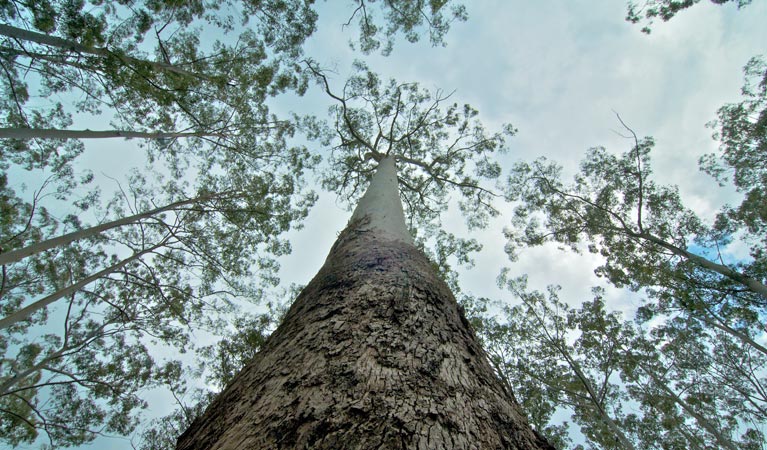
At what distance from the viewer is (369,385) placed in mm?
976

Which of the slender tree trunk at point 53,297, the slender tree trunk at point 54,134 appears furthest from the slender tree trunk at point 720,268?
the slender tree trunk at point 53,297

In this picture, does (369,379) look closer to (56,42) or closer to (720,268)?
(56,42)

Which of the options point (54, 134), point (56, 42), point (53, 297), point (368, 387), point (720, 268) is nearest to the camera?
point (368, 387)

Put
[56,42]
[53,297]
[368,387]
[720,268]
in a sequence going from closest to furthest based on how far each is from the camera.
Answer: [368,387] < [56,42] < [53,297] < [720,268]

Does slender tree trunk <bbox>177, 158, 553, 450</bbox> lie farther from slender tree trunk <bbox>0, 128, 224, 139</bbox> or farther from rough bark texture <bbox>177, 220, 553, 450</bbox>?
slender tree trunk <bbox>0, 128, 224, 139</bbox>

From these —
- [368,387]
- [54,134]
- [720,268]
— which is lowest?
[368,387]

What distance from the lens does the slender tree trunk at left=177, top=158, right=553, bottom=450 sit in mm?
816

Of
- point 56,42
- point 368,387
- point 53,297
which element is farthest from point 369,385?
point 53,297

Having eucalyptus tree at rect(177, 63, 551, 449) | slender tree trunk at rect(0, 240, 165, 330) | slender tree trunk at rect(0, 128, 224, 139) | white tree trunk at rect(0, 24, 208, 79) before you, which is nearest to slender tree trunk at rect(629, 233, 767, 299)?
eucalyptus tree at rect(177, 63, 551, 449)

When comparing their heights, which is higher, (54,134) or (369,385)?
(54,134)

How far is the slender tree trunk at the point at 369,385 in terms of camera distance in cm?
82

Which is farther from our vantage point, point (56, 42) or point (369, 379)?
point (56, 42)

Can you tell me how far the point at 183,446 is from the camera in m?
1.04

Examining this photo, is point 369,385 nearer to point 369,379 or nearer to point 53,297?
point 369,379
